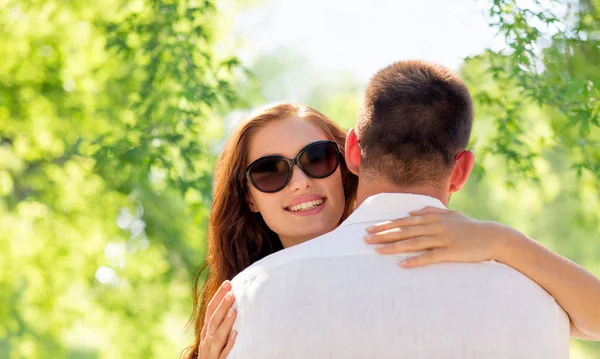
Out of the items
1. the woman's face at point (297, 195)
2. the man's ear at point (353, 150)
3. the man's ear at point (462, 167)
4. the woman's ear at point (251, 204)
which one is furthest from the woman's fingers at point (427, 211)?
the woman's ear at point (251, 204)

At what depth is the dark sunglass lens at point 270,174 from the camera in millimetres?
3133

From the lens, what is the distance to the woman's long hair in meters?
3.34

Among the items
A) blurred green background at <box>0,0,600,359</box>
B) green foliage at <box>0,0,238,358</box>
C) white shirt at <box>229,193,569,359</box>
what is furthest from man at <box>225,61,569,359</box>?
green foliage at <box>0,0,238,358</box>

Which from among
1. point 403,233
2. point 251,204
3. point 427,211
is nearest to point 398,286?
point 403,233

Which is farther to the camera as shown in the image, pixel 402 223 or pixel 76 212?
pixel 76 212

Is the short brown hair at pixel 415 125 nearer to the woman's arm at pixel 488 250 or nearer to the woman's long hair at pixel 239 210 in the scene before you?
the woman's arm at pixel 488 250

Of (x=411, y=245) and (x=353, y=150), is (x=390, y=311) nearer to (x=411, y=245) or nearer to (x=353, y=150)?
(x=411, y=245)

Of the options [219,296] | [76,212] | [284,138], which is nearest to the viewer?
[219,296]

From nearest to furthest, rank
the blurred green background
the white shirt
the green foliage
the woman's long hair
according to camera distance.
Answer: the white shirt, the woman's long hair, the blurred green background, the green foliage

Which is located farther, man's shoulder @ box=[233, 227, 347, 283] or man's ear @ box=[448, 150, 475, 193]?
man's ear @ box=[448, 150, 475, 193]

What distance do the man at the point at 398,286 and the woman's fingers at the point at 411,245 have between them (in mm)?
26

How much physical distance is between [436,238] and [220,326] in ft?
2.19

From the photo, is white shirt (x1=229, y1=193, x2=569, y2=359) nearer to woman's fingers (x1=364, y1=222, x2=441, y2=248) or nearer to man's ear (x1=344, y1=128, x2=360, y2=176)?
woman's fingers (x1=364, y1=222, x2=441, y2=248)

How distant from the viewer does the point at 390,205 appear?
6.94ft
